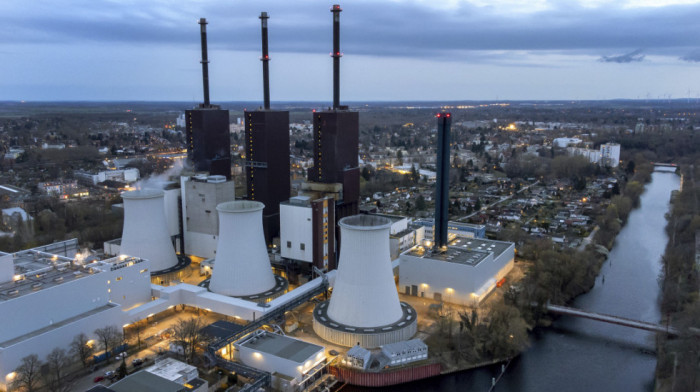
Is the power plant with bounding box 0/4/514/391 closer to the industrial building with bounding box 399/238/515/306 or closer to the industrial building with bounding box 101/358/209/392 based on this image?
the industrial building with bounding box 399/238/515/306

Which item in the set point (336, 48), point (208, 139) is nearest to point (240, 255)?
point (208, 139)

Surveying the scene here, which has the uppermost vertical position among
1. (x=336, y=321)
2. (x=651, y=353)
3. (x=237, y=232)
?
(x=237, y=232)

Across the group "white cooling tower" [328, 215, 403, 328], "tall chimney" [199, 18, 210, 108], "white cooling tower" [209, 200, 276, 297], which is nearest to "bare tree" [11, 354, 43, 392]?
"white cooling tower" [209, 200, 276, 297]

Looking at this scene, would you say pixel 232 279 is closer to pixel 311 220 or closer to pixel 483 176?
pixel 311 220

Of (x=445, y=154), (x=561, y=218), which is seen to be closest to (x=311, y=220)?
(x=445, y=154)

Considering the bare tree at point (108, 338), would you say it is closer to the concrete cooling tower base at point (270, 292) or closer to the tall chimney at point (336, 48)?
the concrete cooling tower base at point (270, 292)

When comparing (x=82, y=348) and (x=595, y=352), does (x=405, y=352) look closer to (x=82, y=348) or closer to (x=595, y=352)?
(x=595, y=352)
